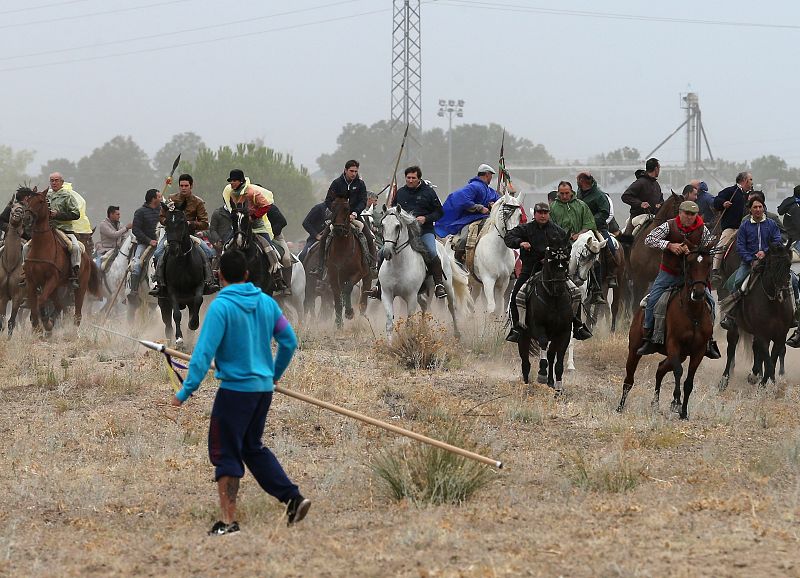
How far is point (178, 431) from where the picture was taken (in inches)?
523

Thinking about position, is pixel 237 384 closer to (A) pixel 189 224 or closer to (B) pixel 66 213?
(A) pixel 189 224

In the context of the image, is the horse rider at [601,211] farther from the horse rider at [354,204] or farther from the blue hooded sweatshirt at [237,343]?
the blue hooded sweatshirt at [237,343]

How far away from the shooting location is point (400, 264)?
20.1m

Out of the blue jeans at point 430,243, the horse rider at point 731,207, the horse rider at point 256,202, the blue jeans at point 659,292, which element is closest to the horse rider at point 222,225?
the horse rider at point 256,202

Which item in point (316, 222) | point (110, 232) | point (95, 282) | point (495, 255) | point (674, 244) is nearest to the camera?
point (674, 244)

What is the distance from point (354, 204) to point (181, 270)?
3683 mm

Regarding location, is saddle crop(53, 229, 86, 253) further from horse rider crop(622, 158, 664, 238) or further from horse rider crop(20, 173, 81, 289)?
horse rider crop(622, 158, 664, 238)

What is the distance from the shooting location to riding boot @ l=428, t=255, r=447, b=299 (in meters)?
20.5

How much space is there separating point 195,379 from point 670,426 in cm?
643

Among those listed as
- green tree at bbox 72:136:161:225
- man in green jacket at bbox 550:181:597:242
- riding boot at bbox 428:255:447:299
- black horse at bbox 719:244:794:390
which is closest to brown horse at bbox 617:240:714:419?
black horse at bbox 719:244:794:390

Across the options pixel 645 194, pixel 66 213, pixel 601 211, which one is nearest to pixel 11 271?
pixel 66 213

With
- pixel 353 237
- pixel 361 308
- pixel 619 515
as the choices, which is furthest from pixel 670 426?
pixel 361 308

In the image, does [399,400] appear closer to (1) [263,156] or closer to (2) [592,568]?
(2) [592,568]

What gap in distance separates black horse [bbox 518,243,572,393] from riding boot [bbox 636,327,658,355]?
115 centimetres
